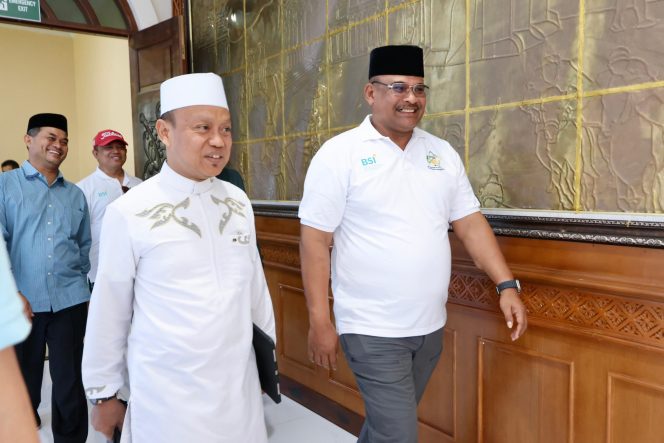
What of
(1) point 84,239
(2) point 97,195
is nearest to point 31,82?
(2) point 97,195

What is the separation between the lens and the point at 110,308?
1.39 meters

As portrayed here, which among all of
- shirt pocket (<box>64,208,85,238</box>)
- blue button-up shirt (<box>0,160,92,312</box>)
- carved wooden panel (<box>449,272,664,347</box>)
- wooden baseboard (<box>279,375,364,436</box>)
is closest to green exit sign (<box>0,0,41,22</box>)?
blue button-up shirt (<box>0,160,92,312</box>)

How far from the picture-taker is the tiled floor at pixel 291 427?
2.68 metres

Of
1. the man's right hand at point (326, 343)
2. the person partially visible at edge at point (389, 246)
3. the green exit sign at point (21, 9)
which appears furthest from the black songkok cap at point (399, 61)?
the green exit sign at point (21, 9)

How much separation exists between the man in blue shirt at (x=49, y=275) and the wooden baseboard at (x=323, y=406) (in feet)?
3.77

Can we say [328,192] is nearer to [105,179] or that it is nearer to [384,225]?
[384,225]

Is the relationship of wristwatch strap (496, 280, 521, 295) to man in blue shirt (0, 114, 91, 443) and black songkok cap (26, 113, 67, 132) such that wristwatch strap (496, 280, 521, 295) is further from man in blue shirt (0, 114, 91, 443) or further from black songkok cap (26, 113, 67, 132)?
black songkok cap (26, 113, 67, 132)

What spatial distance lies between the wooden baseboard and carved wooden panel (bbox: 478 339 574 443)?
0.79 meters

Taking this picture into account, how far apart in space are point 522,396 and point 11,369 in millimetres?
1811

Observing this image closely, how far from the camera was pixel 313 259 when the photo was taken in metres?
1.83

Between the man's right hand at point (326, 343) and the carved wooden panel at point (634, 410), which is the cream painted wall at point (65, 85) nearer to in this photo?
the man's right hand at point (326, 343)

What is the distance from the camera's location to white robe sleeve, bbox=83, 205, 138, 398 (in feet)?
4.48

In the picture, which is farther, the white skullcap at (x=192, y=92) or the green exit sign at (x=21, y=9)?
the green exit sign at (x=21, y=9)

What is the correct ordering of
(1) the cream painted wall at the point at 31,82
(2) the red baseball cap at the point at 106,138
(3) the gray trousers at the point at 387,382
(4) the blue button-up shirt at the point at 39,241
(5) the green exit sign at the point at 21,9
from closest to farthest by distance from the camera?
(3) the gray trousers at the point at 387,382, (4) the blue button-up shirt at the point at 39,241, (2) the red baseball cap at the point at 106,138, (5) the green exit sign at the point at 21,9, (1) the cream painted wall at the point at 31,82
